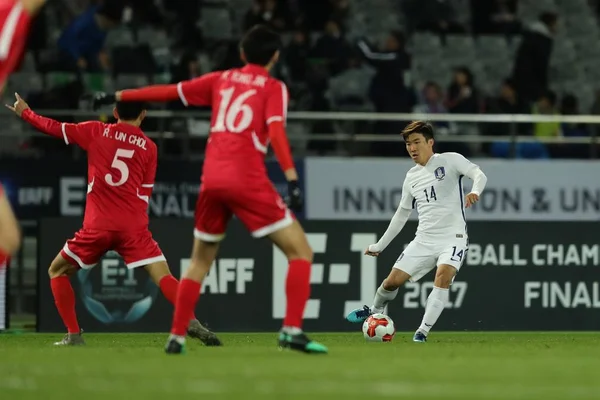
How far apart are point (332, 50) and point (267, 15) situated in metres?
1.23

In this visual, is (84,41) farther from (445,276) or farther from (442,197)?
(445,276)

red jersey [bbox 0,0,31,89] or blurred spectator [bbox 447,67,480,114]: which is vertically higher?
blurred spectator [bbox 447,67,480,114]

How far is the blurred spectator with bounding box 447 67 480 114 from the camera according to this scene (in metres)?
21.2

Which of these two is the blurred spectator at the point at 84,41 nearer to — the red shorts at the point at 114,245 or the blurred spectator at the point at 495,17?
the blurred spectator at the point at 495,17

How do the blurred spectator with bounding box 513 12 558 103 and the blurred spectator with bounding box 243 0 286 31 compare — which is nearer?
the blurred spectator with bounding box 243 0 286 31

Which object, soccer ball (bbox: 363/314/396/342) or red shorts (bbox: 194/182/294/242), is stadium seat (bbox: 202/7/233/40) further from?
red shorts (bbox: 194/182/294/242)

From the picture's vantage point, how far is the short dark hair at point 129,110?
39.5 feet

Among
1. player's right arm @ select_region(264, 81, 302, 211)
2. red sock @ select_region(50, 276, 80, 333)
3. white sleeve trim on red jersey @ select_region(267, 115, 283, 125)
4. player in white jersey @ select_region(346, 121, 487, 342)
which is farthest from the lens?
player in white jersey @ select_region(346, 121, 487, 342)

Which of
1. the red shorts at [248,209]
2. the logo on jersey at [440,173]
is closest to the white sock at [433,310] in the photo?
the logo on jersey at [440,173]

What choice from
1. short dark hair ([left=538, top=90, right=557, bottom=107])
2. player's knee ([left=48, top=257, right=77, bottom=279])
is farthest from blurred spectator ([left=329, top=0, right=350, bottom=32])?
player's knee ([left=48, top=257, right=77, bottom=279])

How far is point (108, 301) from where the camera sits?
52.3 ft

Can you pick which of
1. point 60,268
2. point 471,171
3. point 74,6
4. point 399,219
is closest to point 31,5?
point 60,268

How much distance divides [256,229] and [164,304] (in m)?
6.38

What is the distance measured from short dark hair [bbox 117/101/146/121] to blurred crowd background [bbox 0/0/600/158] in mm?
6732
